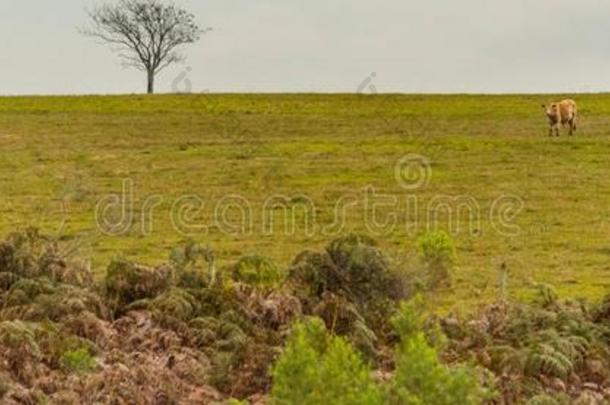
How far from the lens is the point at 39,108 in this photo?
48.2 metres

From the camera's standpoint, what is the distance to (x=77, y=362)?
10.1m

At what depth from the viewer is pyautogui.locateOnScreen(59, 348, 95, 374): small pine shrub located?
10.1 metres

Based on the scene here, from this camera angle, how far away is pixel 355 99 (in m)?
53.0

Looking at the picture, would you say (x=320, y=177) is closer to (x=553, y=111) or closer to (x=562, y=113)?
(x=553, y=111)

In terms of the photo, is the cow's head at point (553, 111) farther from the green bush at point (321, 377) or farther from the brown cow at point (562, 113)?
the green bush at point (321, 377)

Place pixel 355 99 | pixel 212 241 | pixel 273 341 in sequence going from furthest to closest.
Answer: pixel 355 99, pixel 212 241, pixel 273 341

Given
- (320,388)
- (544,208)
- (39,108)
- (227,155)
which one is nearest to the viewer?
(320,388)

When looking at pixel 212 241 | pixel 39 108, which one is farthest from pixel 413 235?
pixel 39 108

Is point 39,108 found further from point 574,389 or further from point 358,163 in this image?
point 574,389

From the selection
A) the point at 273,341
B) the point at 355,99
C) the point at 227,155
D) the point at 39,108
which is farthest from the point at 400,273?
the point at 355,99

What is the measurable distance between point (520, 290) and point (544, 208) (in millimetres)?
9320

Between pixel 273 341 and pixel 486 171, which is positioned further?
pixel 486 171

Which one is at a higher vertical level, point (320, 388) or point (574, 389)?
point (320, 388)

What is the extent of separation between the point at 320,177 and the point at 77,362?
20.7m
